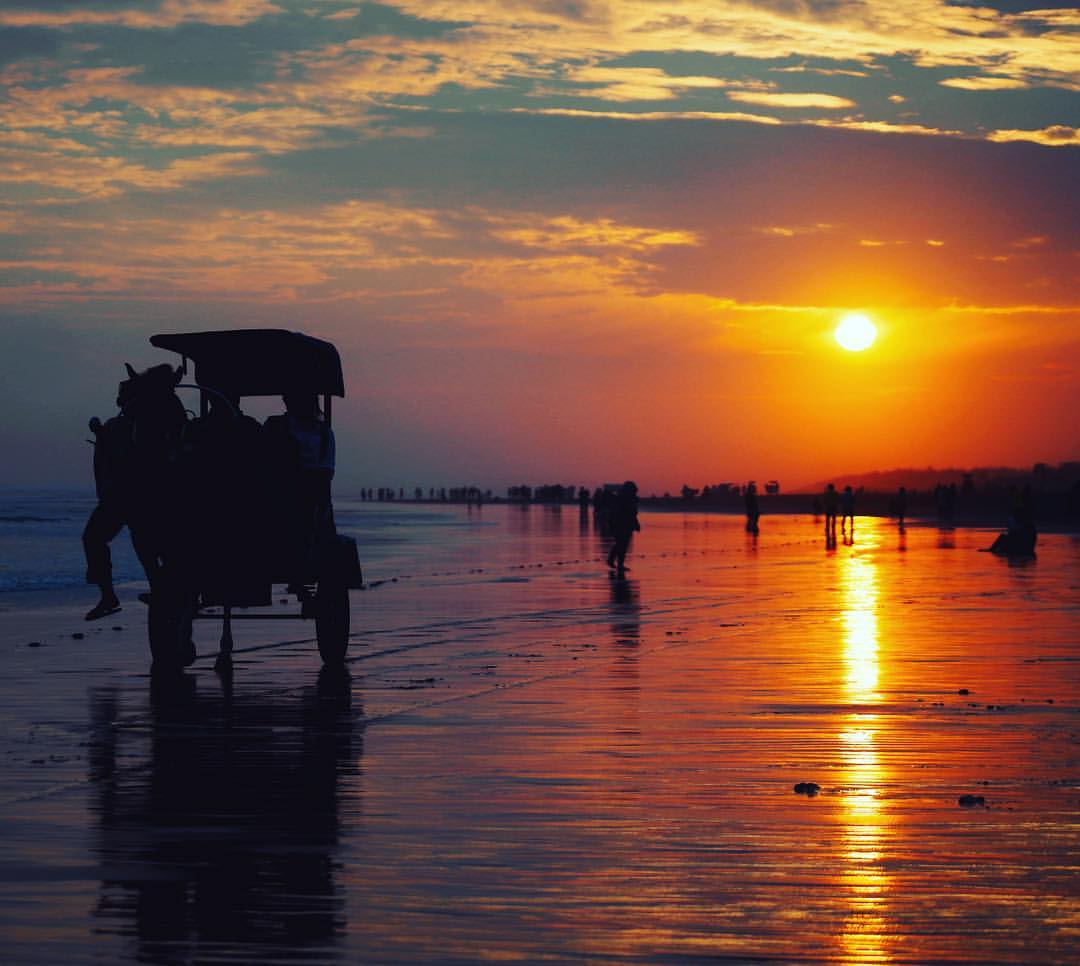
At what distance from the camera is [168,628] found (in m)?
16.2

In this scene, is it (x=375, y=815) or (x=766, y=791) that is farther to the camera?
(x=766, y=791)

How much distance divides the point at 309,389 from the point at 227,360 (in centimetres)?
110

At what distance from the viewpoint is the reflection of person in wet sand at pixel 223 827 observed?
684cm

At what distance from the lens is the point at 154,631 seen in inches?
638

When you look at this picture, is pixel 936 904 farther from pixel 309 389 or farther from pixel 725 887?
pixel 309 389

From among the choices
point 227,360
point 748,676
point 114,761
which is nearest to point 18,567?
point 227,360

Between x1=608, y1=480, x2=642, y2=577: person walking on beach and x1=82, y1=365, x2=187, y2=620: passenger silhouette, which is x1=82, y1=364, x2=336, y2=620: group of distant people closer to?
x1=82, y1=365, x2=187, y2=620: passenger silhouette

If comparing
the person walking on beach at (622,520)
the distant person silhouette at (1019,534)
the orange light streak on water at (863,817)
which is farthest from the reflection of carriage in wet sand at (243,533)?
the distant person silhouette at (1019,534)

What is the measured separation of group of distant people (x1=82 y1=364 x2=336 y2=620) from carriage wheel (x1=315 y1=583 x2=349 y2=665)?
2.95ft

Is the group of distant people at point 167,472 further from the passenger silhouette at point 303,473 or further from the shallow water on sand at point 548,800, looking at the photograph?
the shallow water on sand at point 548,800

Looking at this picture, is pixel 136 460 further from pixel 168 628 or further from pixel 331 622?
pixel 331 622

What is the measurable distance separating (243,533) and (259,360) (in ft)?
10.5

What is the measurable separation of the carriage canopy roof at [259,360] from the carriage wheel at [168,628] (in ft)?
9.46

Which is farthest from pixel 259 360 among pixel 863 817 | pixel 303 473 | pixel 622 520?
pixel 622 520
